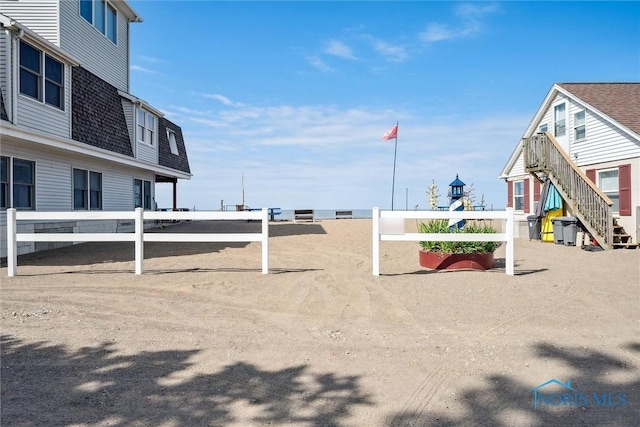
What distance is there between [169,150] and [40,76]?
35.0ft

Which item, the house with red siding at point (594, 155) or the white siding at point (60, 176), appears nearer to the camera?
the white siding at point (60, 176)

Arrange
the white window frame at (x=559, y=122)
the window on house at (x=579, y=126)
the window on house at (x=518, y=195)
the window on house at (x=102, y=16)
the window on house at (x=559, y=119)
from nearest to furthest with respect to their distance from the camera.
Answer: the window on house at (x=102, y=16), the window on house at (x=579, y=126), the white window frame at (x=559, y=122), the window on house at (x=559, y=119), the window on house at (x=518, y=195)

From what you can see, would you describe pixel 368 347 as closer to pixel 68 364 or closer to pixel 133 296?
pixel 68 364

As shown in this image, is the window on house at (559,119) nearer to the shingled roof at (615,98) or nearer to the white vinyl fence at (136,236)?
the shingled roof at (615,98)

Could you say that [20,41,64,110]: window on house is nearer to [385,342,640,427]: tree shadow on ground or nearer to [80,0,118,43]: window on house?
[80,0,118,43]: window on house

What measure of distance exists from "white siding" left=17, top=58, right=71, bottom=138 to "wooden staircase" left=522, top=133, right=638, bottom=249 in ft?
54.0

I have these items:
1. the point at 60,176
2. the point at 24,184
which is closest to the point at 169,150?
the point at 60,176

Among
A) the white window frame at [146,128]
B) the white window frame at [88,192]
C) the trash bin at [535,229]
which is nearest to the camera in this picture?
the white window frame at [88,192]

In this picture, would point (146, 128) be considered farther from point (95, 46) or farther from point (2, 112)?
point (2, 112)

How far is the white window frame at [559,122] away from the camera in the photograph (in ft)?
59.4

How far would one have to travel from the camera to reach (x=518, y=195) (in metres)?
22.5

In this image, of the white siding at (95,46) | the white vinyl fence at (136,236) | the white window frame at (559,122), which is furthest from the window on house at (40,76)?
the white window frame at (559,122)

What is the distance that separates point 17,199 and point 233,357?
1065cm

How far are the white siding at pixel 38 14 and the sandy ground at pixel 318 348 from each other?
9606mm
